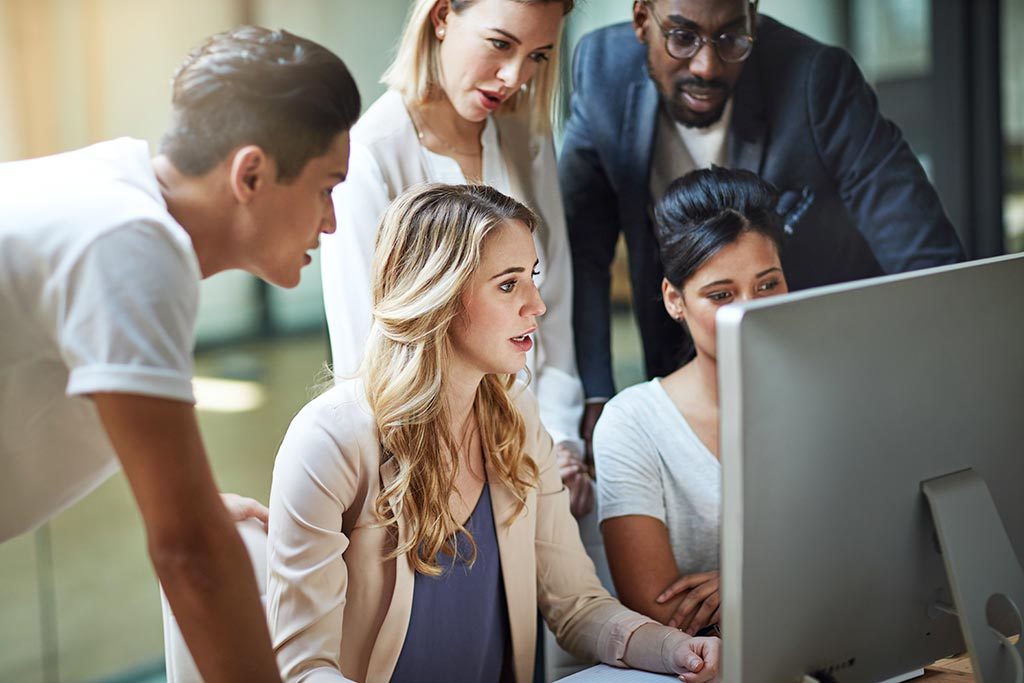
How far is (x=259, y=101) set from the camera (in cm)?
131

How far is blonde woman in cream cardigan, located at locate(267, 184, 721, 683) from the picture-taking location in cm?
149

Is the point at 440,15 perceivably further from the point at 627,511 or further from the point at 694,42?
the point at 627,511

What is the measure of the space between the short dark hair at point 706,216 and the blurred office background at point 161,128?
30cm

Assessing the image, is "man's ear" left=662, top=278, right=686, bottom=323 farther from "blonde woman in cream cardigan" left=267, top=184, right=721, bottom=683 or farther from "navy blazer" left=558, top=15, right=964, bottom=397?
"blonde woman in cream cardigan" left=267, top=184, right=721, bottom=683

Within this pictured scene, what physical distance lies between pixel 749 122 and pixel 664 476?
0.89 metres

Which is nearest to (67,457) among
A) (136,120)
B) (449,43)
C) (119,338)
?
(119,338)

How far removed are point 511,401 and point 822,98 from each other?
120 centimetres

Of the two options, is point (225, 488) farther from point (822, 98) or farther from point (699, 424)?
point (822, 98)

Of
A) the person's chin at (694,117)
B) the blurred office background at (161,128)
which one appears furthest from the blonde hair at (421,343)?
the person's chin at (694,117)

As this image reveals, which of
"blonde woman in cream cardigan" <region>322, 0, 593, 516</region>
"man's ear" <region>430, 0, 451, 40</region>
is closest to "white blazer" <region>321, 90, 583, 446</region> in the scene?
"blonde woman in cream cardigan" <region>322, 0, 593, 516</region>

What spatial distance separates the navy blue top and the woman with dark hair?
29 centimetres

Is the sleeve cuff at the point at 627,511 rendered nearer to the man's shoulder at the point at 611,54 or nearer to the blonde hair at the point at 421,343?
the blonde hair at the point at 421,343

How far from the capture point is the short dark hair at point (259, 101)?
1.29 meters

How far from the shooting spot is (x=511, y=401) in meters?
1.73
